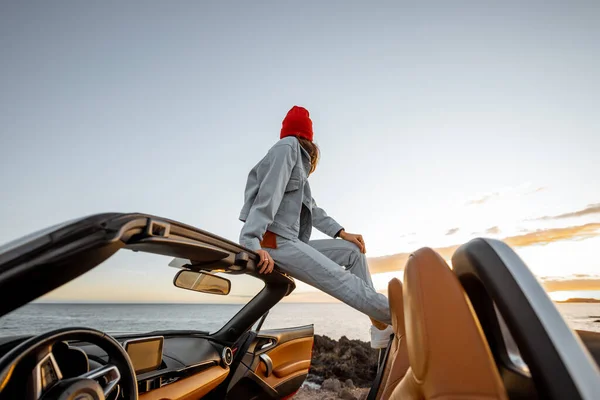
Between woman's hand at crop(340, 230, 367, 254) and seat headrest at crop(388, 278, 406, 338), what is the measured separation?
1130 mm

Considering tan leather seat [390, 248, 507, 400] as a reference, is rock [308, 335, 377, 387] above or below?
below

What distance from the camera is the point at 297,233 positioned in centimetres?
265

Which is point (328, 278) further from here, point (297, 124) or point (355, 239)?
point (297, 124)

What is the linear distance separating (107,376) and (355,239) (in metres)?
2.09

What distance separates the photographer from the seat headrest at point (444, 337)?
758mm

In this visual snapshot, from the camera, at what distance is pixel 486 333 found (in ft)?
3.06

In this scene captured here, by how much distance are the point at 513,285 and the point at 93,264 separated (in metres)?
0.97

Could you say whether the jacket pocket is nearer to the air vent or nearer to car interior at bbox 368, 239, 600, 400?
the air vent

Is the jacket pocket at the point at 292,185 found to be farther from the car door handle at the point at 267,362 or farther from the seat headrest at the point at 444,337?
the seat headrest at the point at 444,337

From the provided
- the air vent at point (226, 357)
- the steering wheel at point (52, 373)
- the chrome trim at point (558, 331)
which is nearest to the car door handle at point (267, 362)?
the air vent at point (226, 357)

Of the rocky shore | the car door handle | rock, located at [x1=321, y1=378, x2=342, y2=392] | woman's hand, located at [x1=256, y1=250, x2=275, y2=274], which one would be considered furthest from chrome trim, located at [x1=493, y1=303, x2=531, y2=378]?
rock, located at [x1=321, y1=378, x2=342, y2=392]

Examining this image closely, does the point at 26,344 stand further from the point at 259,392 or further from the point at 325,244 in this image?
the point at 325,244

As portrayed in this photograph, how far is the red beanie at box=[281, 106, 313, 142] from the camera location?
291 cm

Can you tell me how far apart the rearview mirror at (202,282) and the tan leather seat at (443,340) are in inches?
53.2
